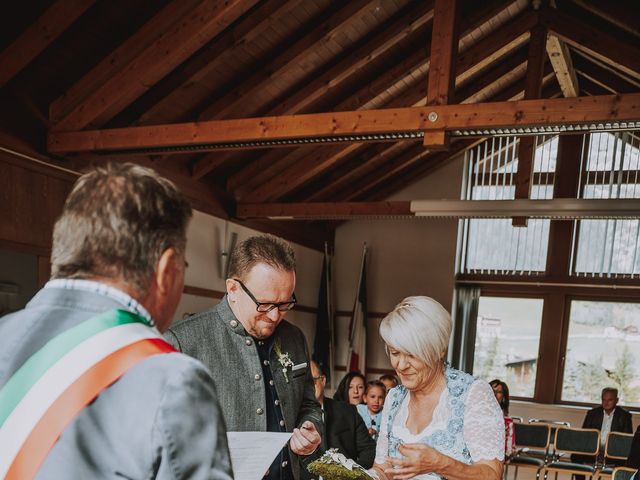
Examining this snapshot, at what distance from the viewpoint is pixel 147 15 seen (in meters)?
→ 5.42

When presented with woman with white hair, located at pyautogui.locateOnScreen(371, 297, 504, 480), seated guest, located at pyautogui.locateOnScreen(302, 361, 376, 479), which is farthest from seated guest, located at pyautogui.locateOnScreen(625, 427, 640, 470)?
woman with white hair, located at pyautogui.locateOnScreen(371, 297, 504, 480)

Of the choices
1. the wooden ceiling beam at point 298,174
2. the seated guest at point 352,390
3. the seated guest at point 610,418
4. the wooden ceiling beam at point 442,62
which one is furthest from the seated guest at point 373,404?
the seated guest at point 610,418

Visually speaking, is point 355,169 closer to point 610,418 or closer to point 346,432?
point 610,418

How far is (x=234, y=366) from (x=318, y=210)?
7.12 m

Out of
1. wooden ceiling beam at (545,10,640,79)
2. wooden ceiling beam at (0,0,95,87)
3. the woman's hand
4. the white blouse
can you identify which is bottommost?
the woman's hand

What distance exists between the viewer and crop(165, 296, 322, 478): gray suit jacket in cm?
177

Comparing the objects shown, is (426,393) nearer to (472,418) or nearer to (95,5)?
(472,418)

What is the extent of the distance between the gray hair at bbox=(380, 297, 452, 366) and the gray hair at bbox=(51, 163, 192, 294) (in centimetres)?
124

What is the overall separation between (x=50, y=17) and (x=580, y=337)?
916cm

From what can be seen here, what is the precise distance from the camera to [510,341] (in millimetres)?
10672

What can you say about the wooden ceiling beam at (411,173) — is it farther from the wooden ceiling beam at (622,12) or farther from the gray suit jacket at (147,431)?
the gray suit jacket at (147,431)

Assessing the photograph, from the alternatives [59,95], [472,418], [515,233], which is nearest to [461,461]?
[472,418]

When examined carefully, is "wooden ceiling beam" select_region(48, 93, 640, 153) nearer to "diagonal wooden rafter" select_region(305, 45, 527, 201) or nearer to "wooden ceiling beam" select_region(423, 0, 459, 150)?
"wooden ceiling beam" select_region(423, 0, 459, 150)

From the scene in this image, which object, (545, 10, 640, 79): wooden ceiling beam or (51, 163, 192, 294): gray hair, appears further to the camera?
(545, 10, 640, 79): wooden ceiling beam
